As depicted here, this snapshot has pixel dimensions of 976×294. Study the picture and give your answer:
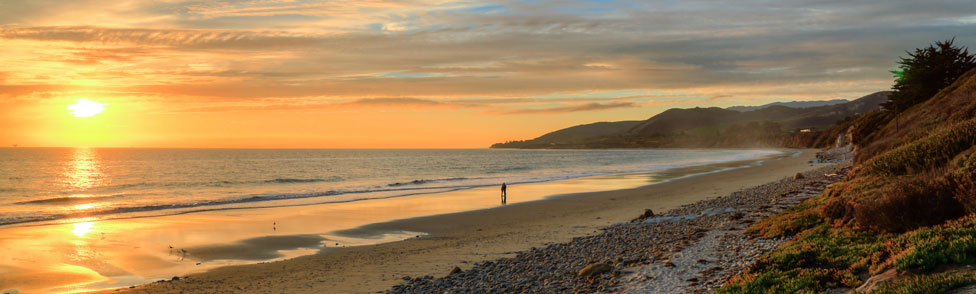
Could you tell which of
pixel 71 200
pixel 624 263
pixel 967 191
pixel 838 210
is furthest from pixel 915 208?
pixel 71 200

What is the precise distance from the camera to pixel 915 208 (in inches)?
422

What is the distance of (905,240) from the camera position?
9156mm

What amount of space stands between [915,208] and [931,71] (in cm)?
4938

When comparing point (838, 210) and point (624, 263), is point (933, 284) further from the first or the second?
point (838, 210)

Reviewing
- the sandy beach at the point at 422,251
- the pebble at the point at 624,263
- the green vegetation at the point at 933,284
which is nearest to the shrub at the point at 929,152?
the pebble at the point at 624,263

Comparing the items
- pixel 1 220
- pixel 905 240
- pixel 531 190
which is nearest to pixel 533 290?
pixel 905 240

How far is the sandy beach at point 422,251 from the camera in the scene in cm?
1377

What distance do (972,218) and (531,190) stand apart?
3372 centimetres

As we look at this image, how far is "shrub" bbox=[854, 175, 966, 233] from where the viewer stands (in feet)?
34.7

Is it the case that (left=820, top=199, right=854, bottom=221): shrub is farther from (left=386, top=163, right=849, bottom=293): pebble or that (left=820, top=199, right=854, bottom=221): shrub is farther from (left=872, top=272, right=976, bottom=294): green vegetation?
(left=872, top=272, right=976, bottom=294): green vegetation

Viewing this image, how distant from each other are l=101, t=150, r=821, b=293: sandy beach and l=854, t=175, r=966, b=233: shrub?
8691 millimetres

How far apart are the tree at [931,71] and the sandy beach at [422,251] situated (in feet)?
111

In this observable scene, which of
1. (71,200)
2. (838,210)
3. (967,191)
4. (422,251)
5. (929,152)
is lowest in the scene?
(422,251)

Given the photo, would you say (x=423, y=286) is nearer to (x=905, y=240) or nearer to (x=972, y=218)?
(x=905, y=240)
